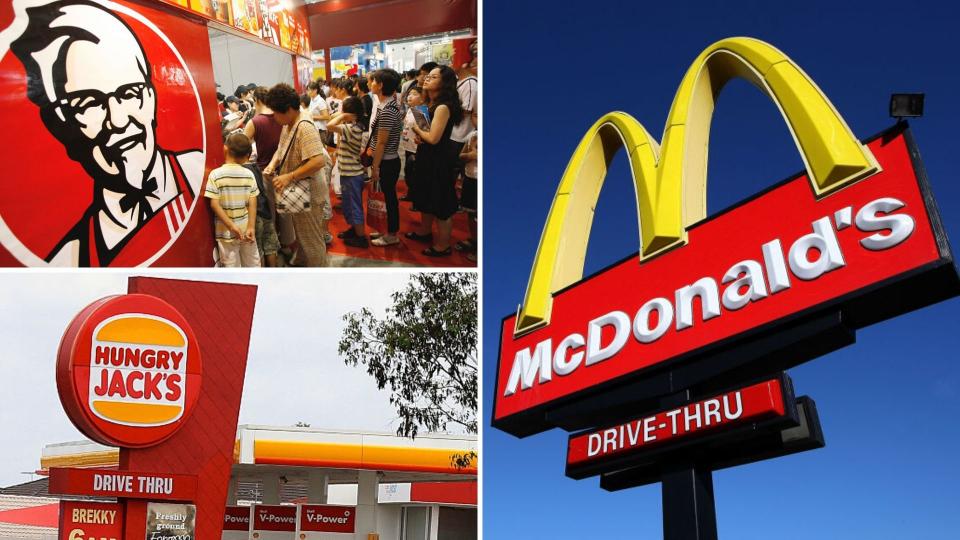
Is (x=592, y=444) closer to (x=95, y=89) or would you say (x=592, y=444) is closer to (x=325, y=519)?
(x=95, y=89)

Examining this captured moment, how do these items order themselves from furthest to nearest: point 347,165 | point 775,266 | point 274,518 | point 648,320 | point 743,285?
point 274,518, point 347,165, point 648,320, point 743,285, point 775,266

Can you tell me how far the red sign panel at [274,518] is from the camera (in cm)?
2864

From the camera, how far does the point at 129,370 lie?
1570 centimetres

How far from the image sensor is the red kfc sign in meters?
27.3

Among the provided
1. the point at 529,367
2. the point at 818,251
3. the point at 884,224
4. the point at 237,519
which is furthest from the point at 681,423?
the point at 237,519

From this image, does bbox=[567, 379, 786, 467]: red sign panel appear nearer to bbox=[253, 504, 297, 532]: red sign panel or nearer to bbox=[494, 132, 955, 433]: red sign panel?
bbox=[494, 132, 955, 433]: red sign panel

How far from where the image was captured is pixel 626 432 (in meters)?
10.7

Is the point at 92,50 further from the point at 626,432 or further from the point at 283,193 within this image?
the point at 626,432

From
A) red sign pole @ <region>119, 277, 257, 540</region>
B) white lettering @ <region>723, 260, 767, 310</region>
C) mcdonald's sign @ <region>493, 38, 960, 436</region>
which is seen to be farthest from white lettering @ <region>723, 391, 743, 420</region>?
red sign pole @ <region>119, 277, 257, 540</region>

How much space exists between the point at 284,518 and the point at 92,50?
15.6 m

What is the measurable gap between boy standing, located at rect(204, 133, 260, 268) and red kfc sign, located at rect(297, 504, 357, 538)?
11142mm

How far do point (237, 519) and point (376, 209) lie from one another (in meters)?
16.4

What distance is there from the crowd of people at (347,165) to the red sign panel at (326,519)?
1112 centimetres

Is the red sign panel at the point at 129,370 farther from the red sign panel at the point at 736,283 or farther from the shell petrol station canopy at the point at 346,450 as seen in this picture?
the shell petrol station canopy at the point at 346,450
